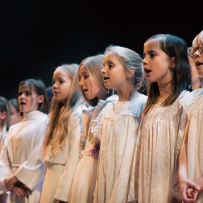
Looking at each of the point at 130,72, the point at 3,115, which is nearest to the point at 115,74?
the point at 130,72

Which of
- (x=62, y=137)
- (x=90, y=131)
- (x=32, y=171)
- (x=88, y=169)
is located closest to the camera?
(x=88, y=169)

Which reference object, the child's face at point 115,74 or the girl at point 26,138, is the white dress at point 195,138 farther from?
the girl at point 26,138

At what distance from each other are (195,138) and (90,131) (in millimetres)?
973

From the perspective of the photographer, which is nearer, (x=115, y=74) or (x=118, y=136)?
(x=118, y=136)

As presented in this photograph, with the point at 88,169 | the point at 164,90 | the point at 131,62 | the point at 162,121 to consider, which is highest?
the point at 131,62

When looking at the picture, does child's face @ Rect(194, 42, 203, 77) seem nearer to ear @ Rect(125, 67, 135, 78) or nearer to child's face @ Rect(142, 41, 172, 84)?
child's face @ Rect(142, 41, 172, 84)

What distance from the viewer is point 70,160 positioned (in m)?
2.51

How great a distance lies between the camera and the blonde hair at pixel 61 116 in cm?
264

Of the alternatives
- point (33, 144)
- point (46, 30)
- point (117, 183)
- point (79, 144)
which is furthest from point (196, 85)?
point (46, 30)

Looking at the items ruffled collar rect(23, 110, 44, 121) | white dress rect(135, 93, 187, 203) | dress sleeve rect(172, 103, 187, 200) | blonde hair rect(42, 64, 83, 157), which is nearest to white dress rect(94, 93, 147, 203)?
white dress rect(135, 93, 187, 203)

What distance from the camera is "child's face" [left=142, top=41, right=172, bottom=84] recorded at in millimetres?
1841

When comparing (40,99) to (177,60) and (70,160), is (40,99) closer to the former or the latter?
(70,160)

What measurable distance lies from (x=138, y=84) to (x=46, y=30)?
2.56 m

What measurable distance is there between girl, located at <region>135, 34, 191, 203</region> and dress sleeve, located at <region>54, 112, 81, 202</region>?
77 centimetres
